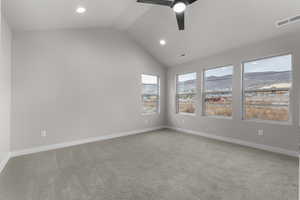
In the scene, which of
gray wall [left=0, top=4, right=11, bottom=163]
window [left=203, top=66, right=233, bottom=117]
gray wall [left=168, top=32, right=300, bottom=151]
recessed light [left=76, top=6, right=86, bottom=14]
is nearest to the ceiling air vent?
gray wall [left=168, top=32, right=300, bottom=151]

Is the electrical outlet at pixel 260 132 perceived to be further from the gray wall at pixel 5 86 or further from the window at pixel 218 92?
the gray wall at pixel 5 86

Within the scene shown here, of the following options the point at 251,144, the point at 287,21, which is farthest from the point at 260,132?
the point at 287,21

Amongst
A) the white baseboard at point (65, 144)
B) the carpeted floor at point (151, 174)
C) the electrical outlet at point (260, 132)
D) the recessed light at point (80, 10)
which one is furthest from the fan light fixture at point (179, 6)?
the white baseboard at point (65, 144)

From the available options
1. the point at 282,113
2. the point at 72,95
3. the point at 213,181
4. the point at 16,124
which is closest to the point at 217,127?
the point at 282,113

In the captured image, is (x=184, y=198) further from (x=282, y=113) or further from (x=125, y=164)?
(x=282, y=113)

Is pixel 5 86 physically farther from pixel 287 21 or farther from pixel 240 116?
pixel 287 21

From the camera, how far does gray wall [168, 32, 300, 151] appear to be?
3.16 m

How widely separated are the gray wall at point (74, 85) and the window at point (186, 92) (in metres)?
1.41

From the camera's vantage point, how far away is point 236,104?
4066mm

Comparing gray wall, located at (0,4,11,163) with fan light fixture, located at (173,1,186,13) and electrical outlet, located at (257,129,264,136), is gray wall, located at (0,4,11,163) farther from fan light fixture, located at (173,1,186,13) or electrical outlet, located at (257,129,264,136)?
electrical outlet, located at (257,129,264,136)

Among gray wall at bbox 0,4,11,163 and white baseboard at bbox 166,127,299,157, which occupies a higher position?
gray wall at bbox 0,4,11,163

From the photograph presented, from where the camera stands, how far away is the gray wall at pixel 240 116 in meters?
3.16

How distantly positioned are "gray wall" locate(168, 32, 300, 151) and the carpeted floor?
40 cm

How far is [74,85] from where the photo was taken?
13.0ft
